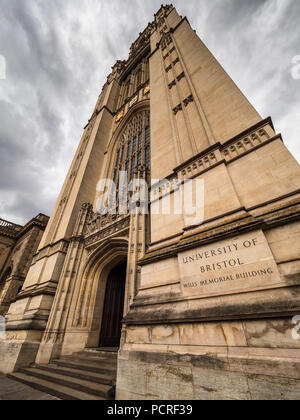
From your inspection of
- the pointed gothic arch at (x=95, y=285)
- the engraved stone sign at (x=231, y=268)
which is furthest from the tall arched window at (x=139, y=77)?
the engraved stone sign at (x=231, y=268)

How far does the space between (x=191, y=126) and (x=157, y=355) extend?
6.87 m

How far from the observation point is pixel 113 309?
871 cm

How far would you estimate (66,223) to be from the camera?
1104 cm

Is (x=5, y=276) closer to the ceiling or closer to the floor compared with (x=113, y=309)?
closer to the ceiling

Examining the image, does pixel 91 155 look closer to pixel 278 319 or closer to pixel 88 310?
pixel 88 310

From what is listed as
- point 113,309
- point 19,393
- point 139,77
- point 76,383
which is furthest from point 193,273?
point 139,77

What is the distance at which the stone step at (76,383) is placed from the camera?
154 inches

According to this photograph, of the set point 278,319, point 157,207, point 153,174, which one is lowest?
point 278,319

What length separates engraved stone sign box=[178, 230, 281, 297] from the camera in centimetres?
282

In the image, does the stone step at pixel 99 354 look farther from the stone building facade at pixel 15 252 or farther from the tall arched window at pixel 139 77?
the tall arched window at pixel 139 77

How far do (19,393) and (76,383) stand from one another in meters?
1.51

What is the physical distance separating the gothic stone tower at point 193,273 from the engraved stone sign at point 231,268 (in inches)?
0.7

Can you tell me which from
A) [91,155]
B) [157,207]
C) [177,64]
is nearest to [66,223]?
[91,155]

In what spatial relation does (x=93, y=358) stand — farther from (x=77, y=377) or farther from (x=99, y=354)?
(x=77, y=377)
